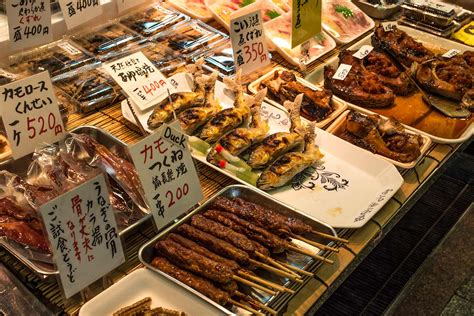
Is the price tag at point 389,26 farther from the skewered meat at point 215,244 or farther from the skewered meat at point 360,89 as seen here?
the skewered meat at point 215,244

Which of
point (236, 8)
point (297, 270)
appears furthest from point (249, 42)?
point (297, 270)

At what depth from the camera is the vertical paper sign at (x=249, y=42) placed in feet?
12.3

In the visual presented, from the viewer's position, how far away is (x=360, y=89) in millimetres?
4109

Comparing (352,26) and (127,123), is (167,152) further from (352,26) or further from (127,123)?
(352,26)

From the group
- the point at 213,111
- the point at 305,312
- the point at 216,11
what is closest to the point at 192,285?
the point at 305,312

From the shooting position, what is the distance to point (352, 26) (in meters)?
4.99

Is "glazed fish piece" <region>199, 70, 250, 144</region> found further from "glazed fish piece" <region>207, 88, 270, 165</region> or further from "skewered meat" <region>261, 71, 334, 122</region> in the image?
"skewered meat" <region>261, 71, 334, 122</region>

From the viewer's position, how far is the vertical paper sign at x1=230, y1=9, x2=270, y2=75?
3.76 meters

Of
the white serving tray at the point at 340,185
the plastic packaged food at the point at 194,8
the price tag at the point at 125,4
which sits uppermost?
the price tag at the point at 125,4

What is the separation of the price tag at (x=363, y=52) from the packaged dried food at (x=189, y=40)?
111 centimetres

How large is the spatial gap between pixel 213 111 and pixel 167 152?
1138 mm

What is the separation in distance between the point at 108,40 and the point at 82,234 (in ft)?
7.86

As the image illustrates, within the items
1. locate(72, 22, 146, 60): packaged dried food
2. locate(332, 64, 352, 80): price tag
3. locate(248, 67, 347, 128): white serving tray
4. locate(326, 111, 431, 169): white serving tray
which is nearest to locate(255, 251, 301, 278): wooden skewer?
locate(326, 111, 431, 169): white serving tray

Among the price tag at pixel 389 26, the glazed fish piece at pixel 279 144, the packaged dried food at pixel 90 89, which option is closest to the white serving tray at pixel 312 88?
the glazed fish piece at pixel 279 144
